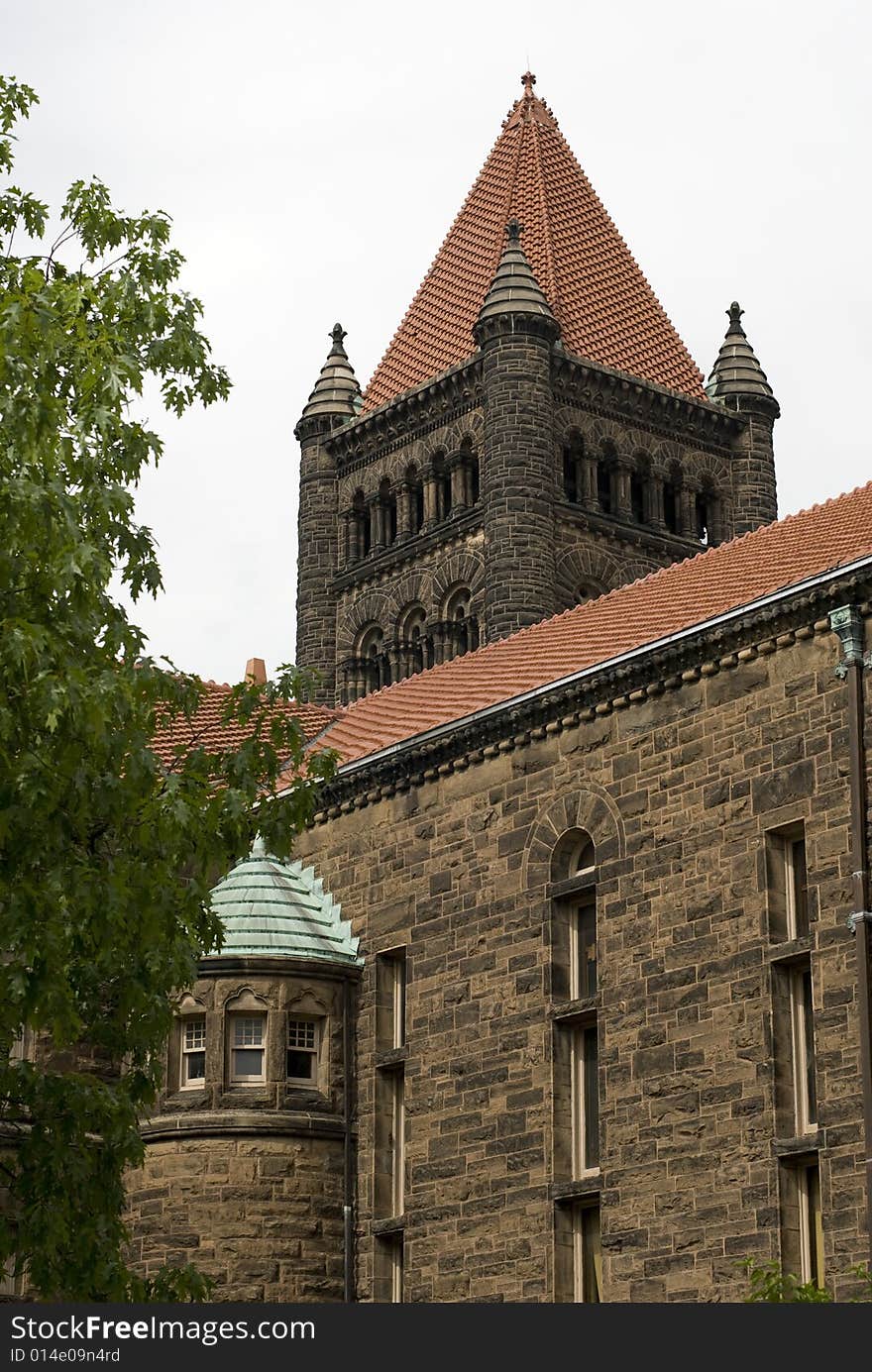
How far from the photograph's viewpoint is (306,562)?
73.2 m

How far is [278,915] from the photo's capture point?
3566cm

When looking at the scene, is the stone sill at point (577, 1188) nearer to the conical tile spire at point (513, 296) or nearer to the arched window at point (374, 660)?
the arched window at point (374, 660)

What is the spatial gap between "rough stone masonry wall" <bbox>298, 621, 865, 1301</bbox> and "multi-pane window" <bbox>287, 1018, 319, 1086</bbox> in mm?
712

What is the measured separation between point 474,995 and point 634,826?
140 inches

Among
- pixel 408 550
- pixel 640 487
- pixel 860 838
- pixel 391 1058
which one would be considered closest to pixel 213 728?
pixel 391 1058

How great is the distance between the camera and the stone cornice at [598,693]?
96.8ft

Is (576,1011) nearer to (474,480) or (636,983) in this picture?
(636,983)

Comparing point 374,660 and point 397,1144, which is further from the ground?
point 374,660

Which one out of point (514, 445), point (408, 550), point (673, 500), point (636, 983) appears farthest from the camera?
point (673, 500)

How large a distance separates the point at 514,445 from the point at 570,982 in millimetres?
35319

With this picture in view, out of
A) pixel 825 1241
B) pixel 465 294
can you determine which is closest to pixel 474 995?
pixel 825 1241

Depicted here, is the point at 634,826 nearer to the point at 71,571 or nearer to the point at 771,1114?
the point at 771,1114

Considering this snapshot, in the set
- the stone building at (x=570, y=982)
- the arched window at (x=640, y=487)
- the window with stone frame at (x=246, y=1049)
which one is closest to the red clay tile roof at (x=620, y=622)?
the stone building at (x=570, y=982)

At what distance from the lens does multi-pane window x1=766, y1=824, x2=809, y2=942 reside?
29.3m
